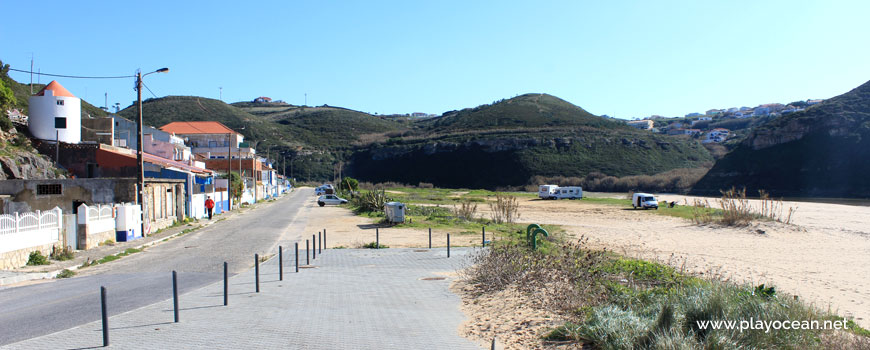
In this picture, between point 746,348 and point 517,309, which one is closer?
point 746,348

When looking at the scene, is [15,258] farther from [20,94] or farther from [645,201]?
[20,94]

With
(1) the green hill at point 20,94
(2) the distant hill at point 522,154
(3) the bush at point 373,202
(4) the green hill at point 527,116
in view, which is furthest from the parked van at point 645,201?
(4) the green hill at point 527,116

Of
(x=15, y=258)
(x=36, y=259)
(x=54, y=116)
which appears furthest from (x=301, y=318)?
(x=54, y=116)

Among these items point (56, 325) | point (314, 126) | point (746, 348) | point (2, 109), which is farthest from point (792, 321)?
point (314, 126)

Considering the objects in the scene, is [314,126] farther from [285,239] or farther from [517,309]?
[517,309]

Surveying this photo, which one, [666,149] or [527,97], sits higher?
[527,97]

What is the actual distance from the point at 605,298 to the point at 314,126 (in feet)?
442

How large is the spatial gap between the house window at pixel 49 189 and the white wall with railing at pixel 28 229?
271 inches

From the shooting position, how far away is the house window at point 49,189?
21516 millimetres

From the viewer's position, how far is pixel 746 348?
16.6 feet

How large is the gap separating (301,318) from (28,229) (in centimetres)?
1155

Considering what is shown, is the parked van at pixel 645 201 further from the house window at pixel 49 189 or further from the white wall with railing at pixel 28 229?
the white wall with railing at pixel 28 229

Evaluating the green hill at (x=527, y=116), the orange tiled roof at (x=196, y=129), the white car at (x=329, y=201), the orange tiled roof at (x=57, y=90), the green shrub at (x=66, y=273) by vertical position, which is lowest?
the green shrub at (x=66, y=273)

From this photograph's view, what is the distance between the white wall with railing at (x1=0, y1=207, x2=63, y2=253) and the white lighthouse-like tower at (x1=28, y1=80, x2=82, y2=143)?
888 inches
